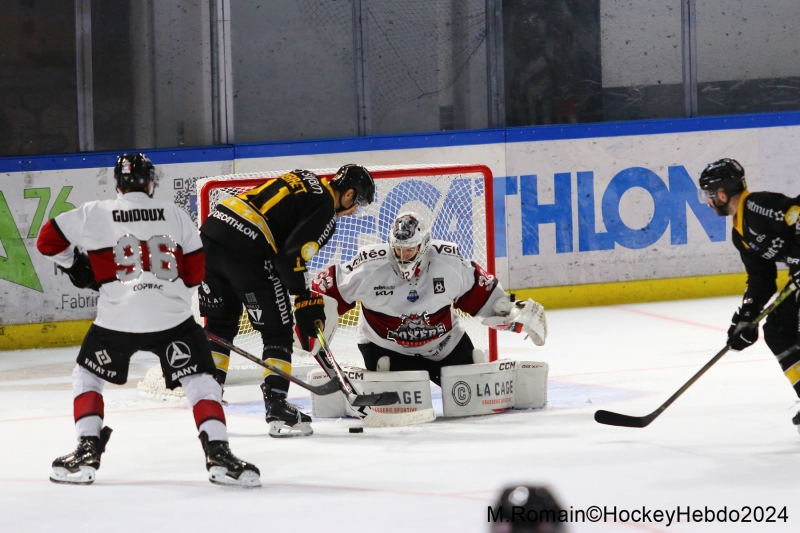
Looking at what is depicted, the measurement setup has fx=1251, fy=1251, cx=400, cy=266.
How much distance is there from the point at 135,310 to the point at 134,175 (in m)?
0.41

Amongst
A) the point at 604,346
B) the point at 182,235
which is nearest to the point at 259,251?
the point at 182,235

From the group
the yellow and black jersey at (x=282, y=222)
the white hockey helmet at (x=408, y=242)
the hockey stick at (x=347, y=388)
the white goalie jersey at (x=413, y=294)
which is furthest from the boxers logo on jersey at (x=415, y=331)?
the yellow and black jersey at (x=282, y=222)

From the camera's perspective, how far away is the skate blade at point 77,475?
3.79m

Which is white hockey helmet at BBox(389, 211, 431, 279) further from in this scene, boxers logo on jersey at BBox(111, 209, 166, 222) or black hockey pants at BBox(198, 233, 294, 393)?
boxers logo on jersey at BBox(111, 209, 166, 222)

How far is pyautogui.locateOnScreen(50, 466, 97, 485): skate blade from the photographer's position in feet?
12.5

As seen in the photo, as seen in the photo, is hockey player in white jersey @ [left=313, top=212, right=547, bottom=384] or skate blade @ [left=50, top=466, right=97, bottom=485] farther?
hockey player in white jersey @ [left=313, top=212, right=547, bottom=384]

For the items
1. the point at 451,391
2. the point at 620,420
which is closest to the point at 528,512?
the point at 620,420

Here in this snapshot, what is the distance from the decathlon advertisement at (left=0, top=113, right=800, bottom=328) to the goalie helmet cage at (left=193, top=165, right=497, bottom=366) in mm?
1062

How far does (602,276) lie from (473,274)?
10.3ft

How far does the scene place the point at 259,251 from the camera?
15.3 ft

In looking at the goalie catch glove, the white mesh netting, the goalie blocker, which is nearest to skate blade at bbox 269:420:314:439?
the goalie blocker

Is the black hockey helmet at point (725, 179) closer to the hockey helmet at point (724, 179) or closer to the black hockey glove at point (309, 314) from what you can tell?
the hockey helmet at point (724, 179)

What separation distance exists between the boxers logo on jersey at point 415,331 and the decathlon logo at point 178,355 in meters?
1.44

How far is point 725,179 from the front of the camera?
4.15m
